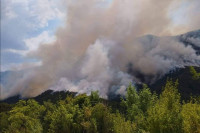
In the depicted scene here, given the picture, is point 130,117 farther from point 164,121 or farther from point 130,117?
point 164,121

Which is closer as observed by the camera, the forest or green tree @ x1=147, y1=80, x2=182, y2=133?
green tree @ x1=147, y1=80, x2=182, y2=133

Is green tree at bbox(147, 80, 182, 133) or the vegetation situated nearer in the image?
green tree at bbox(147, 80, 182, 133)

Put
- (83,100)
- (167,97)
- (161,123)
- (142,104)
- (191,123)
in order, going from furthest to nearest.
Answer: (142,104) < (83,100) < (167,97) < (161,123) < (191,123)

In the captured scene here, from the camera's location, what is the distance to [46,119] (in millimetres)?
41969

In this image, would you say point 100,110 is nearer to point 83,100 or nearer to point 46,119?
point 46,119

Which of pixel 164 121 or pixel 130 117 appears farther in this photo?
pixel 130 117

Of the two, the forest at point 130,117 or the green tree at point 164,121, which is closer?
the green tree at point 164,121

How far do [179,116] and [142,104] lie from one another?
39.0 m

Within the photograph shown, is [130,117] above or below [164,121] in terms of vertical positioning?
above

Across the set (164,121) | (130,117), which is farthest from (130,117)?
(164,121)

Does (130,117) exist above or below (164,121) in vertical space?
above

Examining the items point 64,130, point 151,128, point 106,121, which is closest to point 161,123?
point 151,128

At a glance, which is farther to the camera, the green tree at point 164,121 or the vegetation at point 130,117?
the vegetation at point 130,117

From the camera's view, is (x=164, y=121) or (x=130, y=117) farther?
(x=130, y=117)
